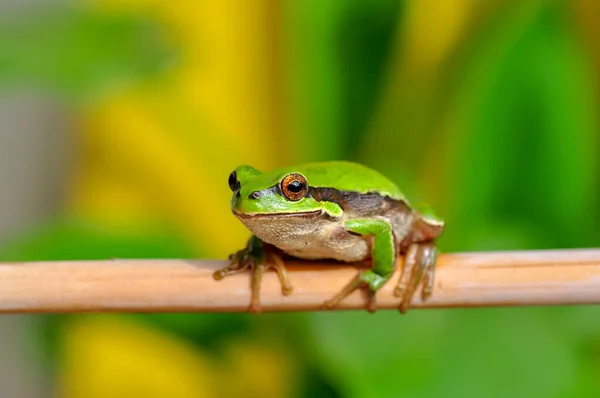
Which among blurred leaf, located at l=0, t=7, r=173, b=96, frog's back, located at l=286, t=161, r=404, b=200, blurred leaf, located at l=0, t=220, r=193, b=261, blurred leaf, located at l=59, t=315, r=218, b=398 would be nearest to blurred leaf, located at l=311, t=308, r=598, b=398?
frog's back, located at l=286, t=161, r=404, b=200

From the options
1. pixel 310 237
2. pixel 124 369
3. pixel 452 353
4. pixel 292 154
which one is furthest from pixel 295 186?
pixel 124 369

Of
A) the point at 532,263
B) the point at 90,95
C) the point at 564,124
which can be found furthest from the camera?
the point at 564,124

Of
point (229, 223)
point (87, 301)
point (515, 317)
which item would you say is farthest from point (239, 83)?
point (87, 301)

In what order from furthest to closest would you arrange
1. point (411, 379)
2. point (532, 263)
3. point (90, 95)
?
point (90, 95)
point (411, 379)
point (532, 263)

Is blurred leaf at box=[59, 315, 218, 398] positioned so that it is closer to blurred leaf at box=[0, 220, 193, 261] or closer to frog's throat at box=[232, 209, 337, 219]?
blurred leaf at box=[0, 220, 193, 261]

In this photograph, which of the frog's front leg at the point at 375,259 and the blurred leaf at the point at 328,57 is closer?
the frog's front leg at the point at 375,259

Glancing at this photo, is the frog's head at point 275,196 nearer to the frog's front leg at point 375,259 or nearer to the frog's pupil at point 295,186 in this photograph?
the frog's pupil at point 295,186

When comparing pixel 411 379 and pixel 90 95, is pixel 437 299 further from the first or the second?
pixel 90 95

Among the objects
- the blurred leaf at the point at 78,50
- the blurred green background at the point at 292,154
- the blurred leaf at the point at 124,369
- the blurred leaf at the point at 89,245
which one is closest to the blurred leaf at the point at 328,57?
the blurred green background at the point at 292,154

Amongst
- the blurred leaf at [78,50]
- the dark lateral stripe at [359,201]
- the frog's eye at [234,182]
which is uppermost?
the blurred leaf at [78,50]
